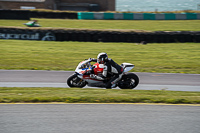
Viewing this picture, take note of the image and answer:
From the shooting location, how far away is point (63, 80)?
1177 cm

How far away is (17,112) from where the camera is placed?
6.45 metres

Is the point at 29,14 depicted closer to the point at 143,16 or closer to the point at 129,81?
the point at 143,16

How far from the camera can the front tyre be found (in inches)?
405

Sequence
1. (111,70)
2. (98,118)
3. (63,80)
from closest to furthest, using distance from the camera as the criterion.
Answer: (98,118) → (111,70) → (63,80)

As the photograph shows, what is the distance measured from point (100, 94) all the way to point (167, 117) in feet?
8.46

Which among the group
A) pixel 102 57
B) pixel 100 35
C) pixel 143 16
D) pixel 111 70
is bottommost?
pixel 111 70

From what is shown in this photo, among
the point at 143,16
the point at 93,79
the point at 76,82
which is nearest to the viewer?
the point at 93,79

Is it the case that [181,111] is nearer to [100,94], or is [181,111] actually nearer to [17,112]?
[100,94]

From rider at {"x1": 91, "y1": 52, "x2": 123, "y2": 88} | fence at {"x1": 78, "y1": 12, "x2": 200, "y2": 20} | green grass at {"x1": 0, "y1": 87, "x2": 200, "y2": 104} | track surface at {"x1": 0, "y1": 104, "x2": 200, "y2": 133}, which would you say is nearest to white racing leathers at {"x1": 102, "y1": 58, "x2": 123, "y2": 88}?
rider at {"x1": 91, "y1": 52, "x2": 123, "y2": 88}

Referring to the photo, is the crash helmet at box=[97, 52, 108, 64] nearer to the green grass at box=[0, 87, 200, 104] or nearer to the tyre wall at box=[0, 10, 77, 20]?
the green grass at box=[0, 87, 200, 104]

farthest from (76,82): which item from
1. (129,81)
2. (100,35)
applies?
(100,35)

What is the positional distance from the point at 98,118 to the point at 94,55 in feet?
37.4

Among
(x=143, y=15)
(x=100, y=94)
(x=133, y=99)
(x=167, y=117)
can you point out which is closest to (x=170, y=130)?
(x=167, y=117)

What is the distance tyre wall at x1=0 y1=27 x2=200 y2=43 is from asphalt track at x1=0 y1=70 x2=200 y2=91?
872 cm
